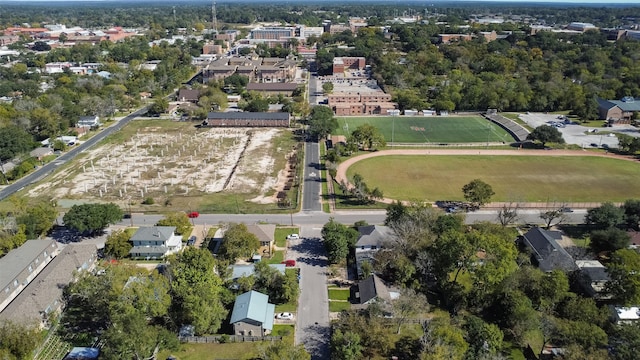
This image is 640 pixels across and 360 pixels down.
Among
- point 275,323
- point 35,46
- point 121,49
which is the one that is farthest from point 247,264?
point 35,46

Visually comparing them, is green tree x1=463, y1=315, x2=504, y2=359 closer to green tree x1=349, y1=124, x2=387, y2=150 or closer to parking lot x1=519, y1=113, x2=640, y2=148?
green tree x1=349, y1=124, x2=387, y2=150

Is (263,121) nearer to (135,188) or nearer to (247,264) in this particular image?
(135,188)

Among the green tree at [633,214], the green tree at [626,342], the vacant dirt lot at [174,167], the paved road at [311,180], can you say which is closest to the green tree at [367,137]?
the paved road at [311,180]

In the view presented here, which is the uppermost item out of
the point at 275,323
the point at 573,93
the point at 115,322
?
the point at 573,93

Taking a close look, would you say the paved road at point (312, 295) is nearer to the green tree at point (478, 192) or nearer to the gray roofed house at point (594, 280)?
the green tree at point (478, 192)

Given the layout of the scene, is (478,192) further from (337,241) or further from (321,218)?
(337,241)

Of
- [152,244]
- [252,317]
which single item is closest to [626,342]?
[252,317]
